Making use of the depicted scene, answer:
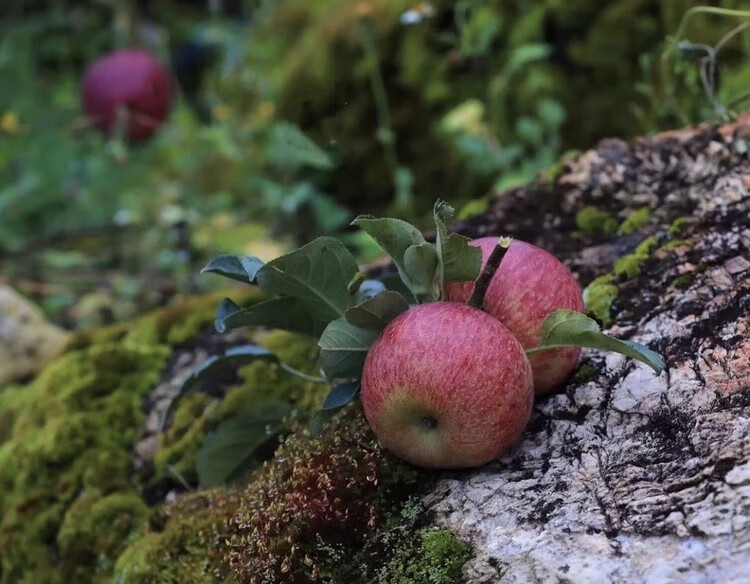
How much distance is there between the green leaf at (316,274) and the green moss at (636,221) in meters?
0.81

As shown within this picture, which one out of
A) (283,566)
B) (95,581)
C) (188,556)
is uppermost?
(283,566)

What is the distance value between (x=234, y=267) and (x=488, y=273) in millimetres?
494

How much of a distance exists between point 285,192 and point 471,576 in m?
3.04

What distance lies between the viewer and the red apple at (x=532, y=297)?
1.43m

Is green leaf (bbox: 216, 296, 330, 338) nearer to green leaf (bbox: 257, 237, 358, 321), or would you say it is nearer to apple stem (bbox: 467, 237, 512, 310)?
green leaf (bbox: 257, 237, 358, 321)

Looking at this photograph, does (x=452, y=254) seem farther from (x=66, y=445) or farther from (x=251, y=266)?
(x=66, y=445)

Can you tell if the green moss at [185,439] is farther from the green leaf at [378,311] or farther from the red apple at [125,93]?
the red apple at [125,93]

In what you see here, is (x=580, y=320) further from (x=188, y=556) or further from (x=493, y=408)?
(x=188, y=556)

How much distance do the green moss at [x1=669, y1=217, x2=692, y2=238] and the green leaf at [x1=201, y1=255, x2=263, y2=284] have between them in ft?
3.15

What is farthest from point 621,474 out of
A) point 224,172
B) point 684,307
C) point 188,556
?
point 224,172

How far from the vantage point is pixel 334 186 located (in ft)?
14.4

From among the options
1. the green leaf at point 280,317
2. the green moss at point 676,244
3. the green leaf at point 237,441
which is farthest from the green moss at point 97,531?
the green moss at point 676,244

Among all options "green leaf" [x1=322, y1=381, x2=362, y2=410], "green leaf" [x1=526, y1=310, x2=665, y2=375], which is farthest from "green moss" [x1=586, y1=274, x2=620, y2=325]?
"green leaf" [x1=322, y1=381, x2=362, y2=410]

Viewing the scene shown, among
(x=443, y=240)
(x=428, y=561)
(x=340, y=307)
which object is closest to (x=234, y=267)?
(x=340, y=307)
